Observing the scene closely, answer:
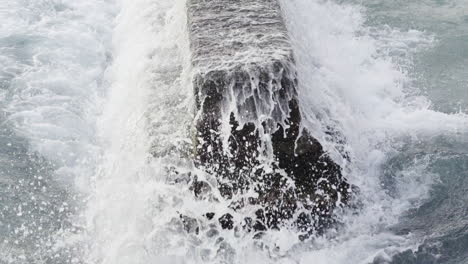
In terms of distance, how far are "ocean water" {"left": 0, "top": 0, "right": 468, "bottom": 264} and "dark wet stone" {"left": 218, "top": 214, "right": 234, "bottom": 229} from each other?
126mm

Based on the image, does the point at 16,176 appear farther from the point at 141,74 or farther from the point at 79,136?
the point at 141,74

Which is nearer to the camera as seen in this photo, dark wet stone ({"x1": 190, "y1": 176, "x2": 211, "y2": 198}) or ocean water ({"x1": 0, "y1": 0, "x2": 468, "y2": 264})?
ocean water ({"x1": 0, "y1": 0, "x2": 468, "y2": 264})

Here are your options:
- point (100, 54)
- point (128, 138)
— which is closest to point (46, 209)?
point (128, 138)

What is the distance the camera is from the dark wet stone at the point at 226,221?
582cm

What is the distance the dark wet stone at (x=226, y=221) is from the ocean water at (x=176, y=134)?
13cm

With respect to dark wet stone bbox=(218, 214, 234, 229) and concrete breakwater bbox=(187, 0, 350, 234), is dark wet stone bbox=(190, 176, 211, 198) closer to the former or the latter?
concrete breakwater bbox=(187, 0, 350, 234)

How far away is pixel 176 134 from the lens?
643cm

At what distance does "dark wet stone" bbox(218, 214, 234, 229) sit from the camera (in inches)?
229

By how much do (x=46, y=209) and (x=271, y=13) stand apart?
355cm

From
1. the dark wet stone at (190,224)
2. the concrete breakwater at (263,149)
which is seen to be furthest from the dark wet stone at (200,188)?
the dark wet stone at (190,224)

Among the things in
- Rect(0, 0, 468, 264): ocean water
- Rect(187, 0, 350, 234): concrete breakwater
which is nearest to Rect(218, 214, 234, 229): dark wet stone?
Rect(187, 0, 350, 234): concrete breakwater

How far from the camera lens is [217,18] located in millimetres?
7137

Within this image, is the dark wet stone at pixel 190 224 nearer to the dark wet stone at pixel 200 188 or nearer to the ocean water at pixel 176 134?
the ocean water at pixel 176 134

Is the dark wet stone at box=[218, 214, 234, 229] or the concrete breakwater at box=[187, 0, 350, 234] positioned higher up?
the concrete breakwater at box=[187, 0, 350, 234]
